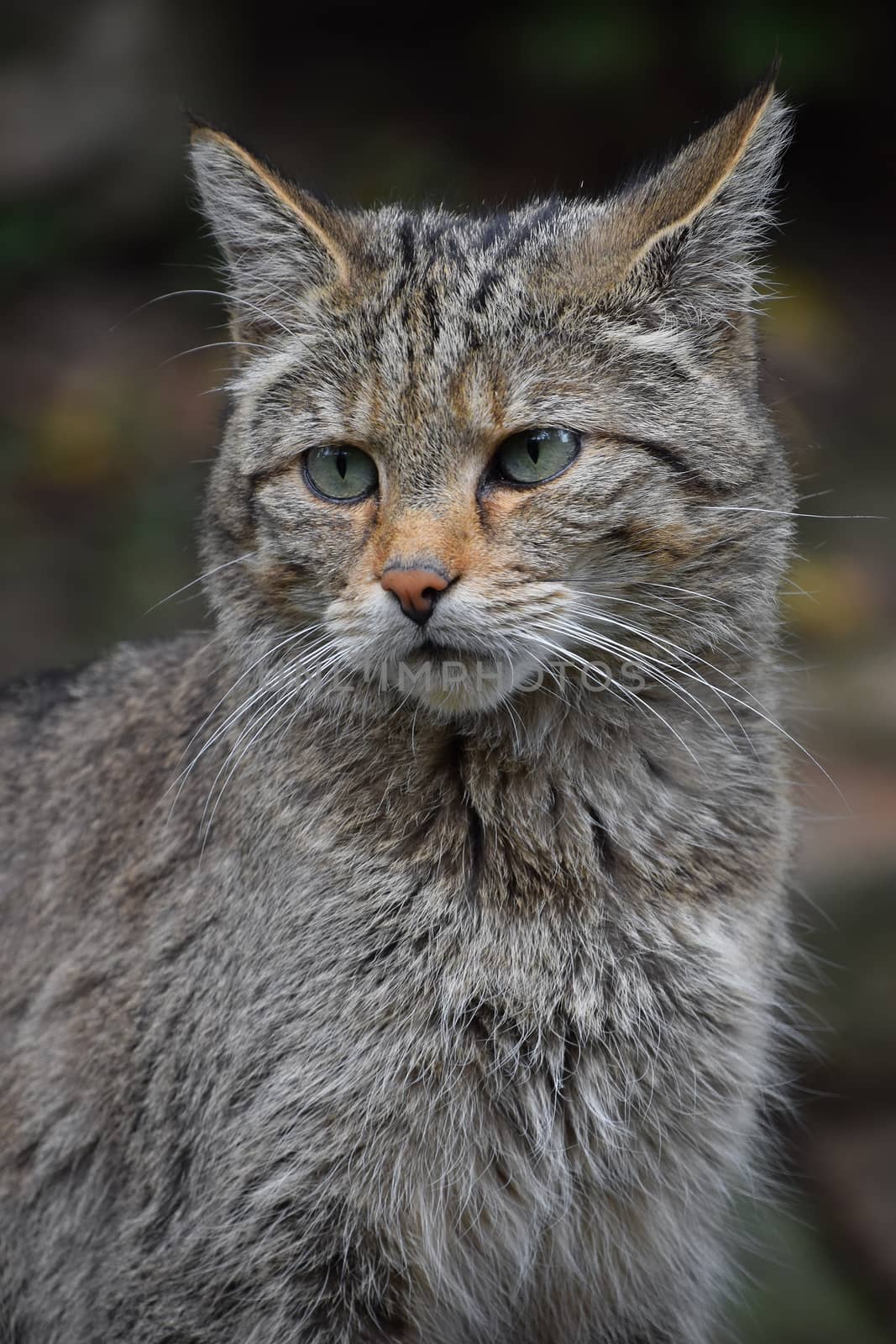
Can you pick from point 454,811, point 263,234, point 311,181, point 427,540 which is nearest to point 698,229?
point 427,540

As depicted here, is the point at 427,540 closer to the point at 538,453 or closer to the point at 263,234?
the point at 538,453

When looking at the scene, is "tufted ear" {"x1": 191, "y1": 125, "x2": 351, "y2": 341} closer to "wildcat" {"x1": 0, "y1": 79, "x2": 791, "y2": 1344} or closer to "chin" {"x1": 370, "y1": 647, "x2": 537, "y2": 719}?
"wildcat" {"x1": 0, "y1": 79, "x2": 791, "y2": 1344}

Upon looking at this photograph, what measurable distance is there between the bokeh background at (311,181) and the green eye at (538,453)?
5386 millimetres

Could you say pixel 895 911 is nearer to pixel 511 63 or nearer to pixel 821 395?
pixel 821 395

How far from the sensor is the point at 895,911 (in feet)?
22.3

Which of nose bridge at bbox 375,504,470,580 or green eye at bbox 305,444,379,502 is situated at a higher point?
green eye at bbox 305,444,379,502

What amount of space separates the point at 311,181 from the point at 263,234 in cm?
535

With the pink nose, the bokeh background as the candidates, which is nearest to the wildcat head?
the pink nose

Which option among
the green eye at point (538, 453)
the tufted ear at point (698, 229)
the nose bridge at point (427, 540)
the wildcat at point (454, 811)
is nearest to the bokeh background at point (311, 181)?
the wildcat at point (454, 811)

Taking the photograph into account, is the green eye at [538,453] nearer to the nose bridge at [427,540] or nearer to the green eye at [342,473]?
the nose bridge at [427,540]

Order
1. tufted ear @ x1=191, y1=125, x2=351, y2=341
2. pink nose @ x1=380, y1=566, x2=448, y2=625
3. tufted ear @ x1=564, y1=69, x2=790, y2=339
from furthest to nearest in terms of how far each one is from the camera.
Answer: tufted ear @ x1=191, y1=125, x2=351, y2=341
tufted ear @ x1=564, y1=69, x2=790, y2=339
pink nose @ x1=380, y1=566, x2=448, y2=625

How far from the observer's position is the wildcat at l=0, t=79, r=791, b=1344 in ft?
11.1

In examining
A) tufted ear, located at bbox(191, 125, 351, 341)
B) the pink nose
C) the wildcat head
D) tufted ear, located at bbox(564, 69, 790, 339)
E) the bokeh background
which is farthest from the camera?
the bokeh background

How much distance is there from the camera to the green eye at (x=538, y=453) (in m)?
3.38
